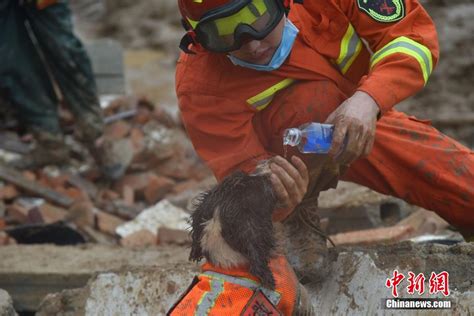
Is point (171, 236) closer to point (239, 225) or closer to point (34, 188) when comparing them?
point (34, 188)

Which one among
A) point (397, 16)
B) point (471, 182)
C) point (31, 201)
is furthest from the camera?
point (31, 201)

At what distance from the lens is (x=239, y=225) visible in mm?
3615

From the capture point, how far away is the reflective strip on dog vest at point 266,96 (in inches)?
167

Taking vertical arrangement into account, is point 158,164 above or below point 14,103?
below

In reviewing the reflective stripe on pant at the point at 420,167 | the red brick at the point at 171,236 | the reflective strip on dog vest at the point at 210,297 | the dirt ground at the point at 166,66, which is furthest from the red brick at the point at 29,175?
the reflective strip on dog vest at the point at 210,297

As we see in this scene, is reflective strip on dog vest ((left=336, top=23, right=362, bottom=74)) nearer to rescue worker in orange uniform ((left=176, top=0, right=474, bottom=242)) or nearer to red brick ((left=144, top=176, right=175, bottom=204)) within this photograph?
rescue worker in orange uniform ((left=176, top=0, right=474, bottom=242))

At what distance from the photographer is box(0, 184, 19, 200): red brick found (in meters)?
7.79

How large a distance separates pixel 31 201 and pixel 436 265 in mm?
4485

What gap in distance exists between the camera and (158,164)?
28.9 feet

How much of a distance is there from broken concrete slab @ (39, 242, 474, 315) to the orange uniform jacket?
634 mm

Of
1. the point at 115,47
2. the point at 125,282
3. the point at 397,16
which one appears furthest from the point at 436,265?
the point at 115,47

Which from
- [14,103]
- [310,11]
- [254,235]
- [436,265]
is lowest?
[14,103]

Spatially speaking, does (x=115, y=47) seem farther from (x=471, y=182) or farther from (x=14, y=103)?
(x=471, y=182)

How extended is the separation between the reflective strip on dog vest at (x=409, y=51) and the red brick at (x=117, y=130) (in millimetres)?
5399
